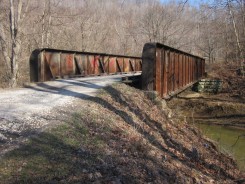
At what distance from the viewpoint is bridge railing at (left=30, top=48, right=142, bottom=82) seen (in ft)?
46.5

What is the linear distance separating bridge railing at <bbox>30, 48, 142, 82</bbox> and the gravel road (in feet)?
5.86

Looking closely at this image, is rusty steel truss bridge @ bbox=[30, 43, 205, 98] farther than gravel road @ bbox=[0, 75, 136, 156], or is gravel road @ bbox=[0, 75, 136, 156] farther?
rusty steel truss bridge @ bbox=[30, 43, 205, 98]

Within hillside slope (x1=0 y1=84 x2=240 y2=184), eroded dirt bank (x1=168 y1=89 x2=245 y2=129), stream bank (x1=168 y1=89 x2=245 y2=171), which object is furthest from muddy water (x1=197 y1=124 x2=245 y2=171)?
hillside slope (x1=0 y1=84 x2=240 y2=184)

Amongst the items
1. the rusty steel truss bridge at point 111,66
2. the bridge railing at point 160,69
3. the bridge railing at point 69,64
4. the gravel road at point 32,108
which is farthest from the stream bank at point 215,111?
the gravel road at point 32,108

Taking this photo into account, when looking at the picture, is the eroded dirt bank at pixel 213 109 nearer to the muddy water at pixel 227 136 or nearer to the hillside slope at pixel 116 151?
the muddy water at pixel 227 136

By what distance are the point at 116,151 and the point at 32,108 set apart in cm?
283

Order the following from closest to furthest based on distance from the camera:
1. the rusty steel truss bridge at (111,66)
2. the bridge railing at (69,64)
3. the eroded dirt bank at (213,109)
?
the rusty steel truss bridge at (111,66)
the bridge railing at (69,64)
the eroded dirt bank at (213,109)

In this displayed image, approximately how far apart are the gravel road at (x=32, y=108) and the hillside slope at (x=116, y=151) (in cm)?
31

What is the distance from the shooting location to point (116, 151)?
5832mm

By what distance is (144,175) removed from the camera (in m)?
5.28

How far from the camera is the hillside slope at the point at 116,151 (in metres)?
4.43

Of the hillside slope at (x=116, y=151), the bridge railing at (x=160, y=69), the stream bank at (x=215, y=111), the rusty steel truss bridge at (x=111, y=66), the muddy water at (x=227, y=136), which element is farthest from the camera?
the stream bank at (x=215, y=111)

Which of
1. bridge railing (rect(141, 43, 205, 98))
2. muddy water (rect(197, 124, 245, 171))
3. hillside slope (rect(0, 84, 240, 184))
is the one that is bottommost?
muddy water (rect(197, 124, 245, 171))

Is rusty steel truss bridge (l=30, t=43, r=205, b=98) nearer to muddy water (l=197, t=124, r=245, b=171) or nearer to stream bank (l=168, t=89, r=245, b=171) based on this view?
muddy water (l=197, t=124, r=245, b=171)
